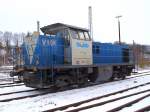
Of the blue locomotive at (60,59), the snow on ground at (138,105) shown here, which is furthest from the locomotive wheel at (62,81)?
the snow on ground at (138,105)

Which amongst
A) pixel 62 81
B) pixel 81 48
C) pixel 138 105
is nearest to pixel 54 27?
pixel 81 48

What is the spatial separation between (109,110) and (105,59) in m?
8.58

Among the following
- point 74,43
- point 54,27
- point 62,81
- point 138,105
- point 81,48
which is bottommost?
point 138,105

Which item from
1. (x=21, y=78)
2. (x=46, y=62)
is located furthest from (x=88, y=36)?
(x=21, y=78)

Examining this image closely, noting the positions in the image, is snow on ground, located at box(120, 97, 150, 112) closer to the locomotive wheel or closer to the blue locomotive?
the locomotive wheel

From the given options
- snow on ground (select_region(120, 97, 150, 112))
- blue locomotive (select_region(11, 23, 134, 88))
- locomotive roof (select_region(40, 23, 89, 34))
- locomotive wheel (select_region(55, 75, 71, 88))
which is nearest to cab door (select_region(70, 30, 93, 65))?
blue locomotive (select_region(11, 23, 134, 88))

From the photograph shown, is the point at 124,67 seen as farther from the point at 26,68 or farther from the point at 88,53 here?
the point at 26,68

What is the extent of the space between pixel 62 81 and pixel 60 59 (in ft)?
3.69

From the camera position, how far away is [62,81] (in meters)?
12.3

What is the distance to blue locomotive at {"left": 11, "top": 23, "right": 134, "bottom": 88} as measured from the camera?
1177cm

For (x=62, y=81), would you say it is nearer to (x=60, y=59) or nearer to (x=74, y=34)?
(x=60, y=59)

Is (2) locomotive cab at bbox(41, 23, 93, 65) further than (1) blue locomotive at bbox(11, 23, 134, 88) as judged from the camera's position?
Yes

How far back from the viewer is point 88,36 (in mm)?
14117

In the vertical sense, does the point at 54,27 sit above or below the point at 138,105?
above
